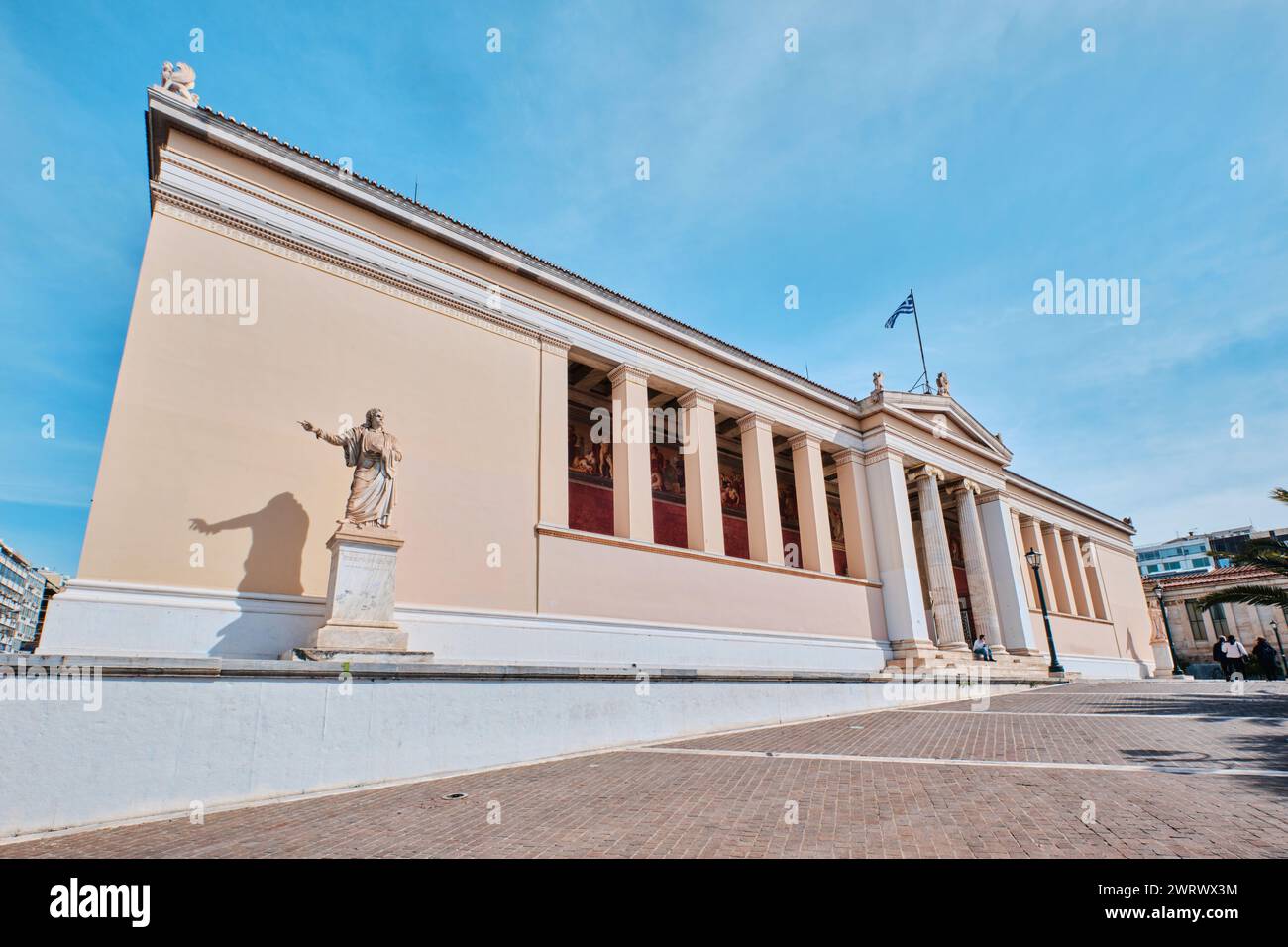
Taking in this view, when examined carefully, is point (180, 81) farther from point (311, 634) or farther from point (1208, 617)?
point (1208, 617)

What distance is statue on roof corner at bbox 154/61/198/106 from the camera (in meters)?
11.0

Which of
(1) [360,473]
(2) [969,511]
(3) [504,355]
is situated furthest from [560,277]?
(2) [969,511]

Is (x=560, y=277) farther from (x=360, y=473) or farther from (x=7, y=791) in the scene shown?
(x=7, y=791)

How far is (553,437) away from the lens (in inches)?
559

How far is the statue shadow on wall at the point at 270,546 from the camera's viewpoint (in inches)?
379

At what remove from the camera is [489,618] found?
11977 mm

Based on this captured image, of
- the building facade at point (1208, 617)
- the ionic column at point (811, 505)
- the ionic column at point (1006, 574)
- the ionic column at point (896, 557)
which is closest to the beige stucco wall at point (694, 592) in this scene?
the ionic column at point (896, 557)

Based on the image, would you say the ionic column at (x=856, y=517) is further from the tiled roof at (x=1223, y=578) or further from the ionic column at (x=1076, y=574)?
the tiled roof at (x=1223, y=578)

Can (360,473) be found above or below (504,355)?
below

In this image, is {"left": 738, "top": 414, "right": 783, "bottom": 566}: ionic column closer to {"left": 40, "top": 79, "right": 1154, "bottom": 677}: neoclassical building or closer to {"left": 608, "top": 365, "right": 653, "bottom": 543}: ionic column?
{"left": 40, "top": 79, "right": 1154, "bottom": 677}: neoclassical building

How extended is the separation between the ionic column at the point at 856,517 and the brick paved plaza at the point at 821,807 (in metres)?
11.3
